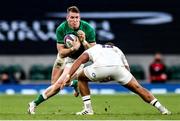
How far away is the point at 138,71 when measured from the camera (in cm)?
2708

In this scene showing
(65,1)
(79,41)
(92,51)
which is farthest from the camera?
(65,1)

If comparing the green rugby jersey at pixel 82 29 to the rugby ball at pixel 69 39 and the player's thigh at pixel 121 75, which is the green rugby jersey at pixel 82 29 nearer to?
the rugby ball at pixel 69 39

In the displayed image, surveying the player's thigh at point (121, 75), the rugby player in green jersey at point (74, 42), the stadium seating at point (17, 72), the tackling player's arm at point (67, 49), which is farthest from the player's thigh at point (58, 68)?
the stadium seating at point (17, 72)

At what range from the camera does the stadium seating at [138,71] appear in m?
27.0

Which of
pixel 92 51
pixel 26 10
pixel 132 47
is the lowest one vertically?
pixel 92 51

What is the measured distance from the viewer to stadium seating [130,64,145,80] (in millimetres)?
27016

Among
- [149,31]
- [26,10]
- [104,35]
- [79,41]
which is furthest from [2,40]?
[79,41]

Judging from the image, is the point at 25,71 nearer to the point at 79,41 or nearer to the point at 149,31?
the point at 149,31

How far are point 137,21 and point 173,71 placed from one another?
2277mm

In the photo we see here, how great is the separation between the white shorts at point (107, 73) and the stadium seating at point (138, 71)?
13905 millimetres

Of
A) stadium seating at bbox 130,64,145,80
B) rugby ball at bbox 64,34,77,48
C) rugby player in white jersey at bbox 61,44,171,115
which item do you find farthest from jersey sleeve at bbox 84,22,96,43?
stadium seating at bbox 130,64,145,80

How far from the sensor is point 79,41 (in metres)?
14.0

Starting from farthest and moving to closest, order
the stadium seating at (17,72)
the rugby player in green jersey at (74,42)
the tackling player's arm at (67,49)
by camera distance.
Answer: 1. the stadium seating at (17,72)
2. the tackling player's arm at (67,49)
3. the rugby player in green jersey at (74,42)

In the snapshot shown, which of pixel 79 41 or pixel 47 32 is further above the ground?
pixel 47 32
